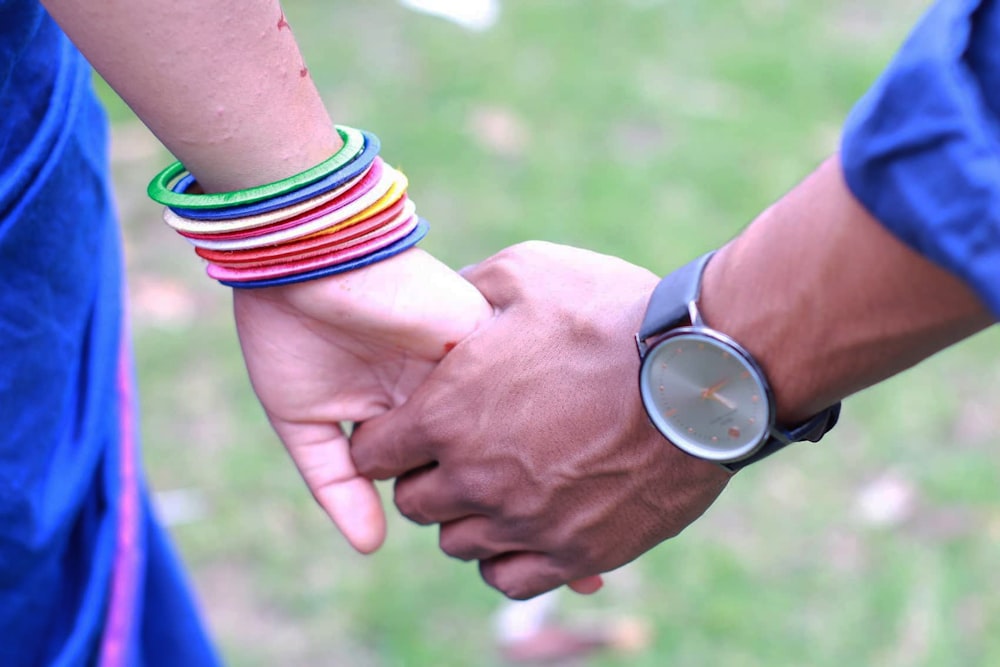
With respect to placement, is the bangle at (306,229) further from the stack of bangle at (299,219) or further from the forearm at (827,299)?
the forearm at (827,299)

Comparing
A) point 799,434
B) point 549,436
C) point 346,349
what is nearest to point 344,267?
point 346,349

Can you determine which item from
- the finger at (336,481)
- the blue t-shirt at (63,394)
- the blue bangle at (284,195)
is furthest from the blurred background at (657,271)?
the blue bangle at (284,195)

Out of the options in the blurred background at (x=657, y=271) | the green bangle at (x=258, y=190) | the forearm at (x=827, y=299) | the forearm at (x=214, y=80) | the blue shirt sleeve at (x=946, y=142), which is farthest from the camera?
the blurred background at (x=657, y=271)

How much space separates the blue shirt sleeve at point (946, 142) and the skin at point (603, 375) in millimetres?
56

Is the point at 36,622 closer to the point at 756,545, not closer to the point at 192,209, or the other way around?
the point at 192,209

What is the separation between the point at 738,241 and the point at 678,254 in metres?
2.15

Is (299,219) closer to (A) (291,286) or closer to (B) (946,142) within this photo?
(A) (291,286)

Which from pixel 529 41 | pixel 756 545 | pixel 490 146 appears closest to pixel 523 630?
pixel 756 545

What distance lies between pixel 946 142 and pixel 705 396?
1.20 feet

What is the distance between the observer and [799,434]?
102 cm

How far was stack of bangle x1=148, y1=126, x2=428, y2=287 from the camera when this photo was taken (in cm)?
108

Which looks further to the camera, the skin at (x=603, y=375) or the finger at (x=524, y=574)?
the finger at (x=524, y=574)

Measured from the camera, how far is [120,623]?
1.39 meters

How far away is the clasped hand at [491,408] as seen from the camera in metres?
1.14
